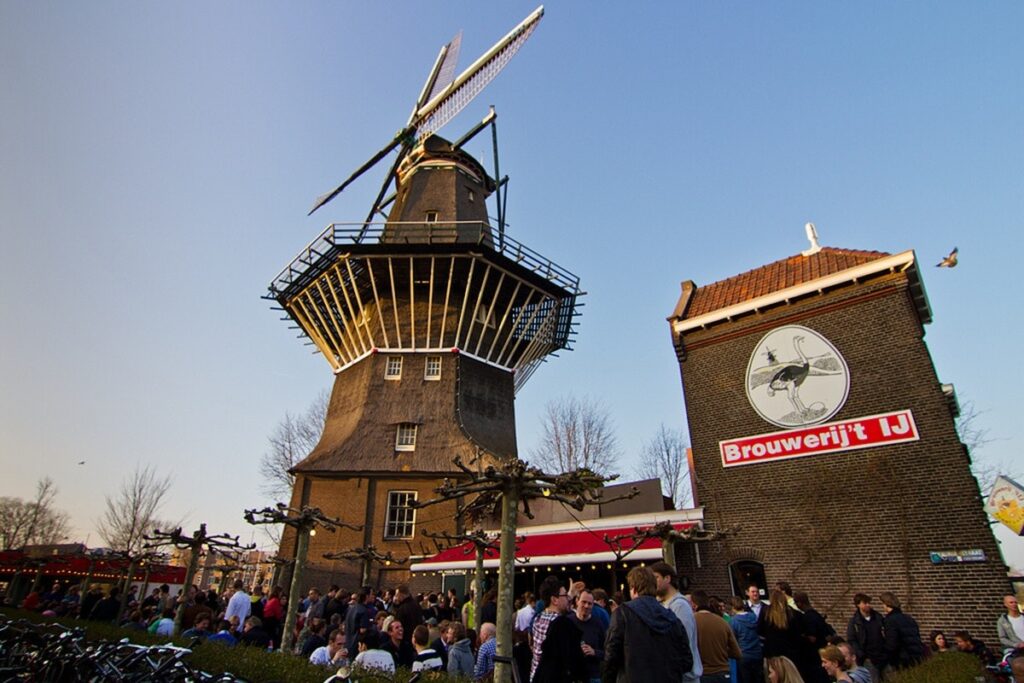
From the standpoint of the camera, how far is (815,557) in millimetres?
11445

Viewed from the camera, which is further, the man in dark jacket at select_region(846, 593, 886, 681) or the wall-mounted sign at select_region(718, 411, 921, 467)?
the wall-mounted sign at select_region(718, 411, 921, 467)

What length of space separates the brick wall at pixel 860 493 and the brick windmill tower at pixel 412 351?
27.1 feet

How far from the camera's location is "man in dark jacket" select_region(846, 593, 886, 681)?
7.27 meters

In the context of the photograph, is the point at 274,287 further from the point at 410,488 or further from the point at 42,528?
the point at 42,528

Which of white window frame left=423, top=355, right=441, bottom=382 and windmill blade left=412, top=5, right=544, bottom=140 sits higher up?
windmill blade left=412, top=5, right=544, bottom=140

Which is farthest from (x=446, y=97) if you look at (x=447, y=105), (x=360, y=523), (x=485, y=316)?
(x=360, y=523)

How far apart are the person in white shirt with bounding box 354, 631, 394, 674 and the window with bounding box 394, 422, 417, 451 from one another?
13515 mm

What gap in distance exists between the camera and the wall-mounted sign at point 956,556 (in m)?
9.86

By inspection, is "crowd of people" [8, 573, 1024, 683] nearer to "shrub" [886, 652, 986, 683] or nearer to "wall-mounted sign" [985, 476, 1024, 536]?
"shrub" [886, 652, 986, 683]

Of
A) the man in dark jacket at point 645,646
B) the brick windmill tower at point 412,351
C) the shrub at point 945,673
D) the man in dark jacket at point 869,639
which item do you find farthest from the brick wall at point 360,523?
the man in dark jacket at point 645,646

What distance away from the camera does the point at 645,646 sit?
12.1 ft

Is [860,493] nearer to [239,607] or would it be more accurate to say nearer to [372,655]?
[372,655]

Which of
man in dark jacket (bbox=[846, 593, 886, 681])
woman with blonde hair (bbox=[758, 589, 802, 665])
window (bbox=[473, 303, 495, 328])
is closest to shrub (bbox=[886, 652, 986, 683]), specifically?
woman with blonde hair (bbox=[758, 589, 802, 665])

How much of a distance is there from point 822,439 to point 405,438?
1317 centimetres
